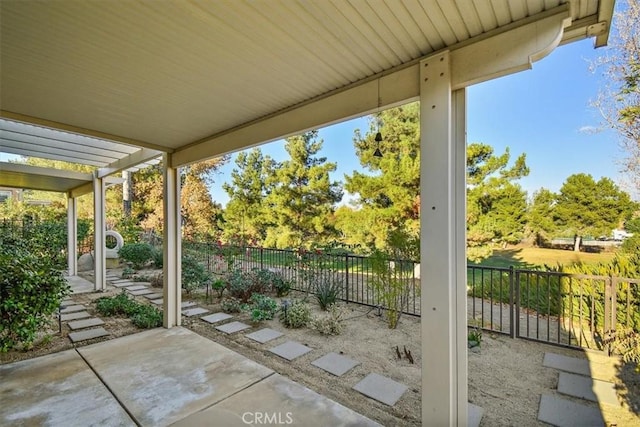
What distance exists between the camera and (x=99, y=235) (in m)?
6.35

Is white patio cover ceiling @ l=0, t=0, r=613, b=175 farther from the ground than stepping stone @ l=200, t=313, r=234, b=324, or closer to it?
farther from the ground

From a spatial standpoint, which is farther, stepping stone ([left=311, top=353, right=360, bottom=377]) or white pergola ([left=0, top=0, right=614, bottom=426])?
stepping stone ([left=311, top=353, right=360, bottom=377])

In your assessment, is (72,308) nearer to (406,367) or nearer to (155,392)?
(155,392)

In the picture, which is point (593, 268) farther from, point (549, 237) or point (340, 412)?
point (549, 237)

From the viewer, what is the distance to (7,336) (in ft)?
10.1

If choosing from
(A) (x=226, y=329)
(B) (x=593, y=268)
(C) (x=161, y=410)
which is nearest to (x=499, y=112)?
(B) (x=593, y=268)

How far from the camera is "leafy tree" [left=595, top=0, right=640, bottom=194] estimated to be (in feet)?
12.8

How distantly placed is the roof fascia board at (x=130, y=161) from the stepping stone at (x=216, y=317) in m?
2.57

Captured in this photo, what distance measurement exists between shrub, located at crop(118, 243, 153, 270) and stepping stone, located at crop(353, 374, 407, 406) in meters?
8.20

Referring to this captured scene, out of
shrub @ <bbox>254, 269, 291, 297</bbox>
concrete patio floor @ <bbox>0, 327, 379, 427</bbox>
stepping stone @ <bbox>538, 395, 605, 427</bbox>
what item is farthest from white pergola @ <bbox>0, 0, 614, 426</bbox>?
shrub @ <bbox>254, 269, 291, 297</bbox>

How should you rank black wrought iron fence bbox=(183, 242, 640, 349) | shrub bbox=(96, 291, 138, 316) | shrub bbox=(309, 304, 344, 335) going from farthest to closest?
shrub bbox=(96, 291, 138, 316), shrub bbox=(309, 304, 344, 335), black wrought iron fence bbox=(183, 242, 640, 349)

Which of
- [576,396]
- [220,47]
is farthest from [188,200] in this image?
[576,396]

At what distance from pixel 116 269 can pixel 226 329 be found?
275 inches

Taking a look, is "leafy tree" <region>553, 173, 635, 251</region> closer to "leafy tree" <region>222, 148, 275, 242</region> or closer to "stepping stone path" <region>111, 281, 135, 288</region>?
"leafy tree" <region>222, 148, 275, 242</region>
